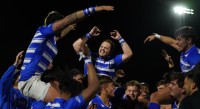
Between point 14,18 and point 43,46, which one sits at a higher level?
point 43,46

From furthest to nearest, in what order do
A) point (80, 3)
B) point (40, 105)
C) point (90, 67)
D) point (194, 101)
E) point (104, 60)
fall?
point (80, 3)
point (104, 60)
point (40, 105)
point (90, 67)
point (194, 101)

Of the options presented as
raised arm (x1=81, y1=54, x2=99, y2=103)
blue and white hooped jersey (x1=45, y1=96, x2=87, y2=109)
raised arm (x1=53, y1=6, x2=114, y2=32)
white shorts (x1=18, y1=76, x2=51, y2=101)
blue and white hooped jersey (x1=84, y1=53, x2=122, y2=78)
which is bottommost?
blue and white hooped jersey (x1=84, y1=53, x2=122, y2=78)

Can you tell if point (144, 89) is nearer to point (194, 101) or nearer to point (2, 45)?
point (194, 101)

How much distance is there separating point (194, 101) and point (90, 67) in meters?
1.23

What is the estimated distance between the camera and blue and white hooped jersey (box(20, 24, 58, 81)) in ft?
16.5

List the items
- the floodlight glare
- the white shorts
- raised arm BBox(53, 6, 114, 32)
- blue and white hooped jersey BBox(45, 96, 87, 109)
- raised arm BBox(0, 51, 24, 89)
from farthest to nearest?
the floodlight glare < raised arm BBox(0, 51, 24, 89) < raised arm BBox(53, 6, 114, 32) < the white shorts < blue and white hooped jersey BBox(45, 96, 87, 109)

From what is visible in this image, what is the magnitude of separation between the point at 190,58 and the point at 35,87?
2.54 metres

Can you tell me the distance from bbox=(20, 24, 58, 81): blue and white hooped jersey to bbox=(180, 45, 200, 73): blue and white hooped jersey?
2.22m

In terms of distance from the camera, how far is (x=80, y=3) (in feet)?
46.8

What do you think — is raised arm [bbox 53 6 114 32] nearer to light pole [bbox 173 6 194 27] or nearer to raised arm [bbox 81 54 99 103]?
raised arm [bbox 81 54 99 103]

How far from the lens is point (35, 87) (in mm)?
4855

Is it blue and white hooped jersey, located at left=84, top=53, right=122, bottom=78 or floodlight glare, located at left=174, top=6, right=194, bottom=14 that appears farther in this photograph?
floodlight glare, located at left=174, top=6, right=194, bottom=14

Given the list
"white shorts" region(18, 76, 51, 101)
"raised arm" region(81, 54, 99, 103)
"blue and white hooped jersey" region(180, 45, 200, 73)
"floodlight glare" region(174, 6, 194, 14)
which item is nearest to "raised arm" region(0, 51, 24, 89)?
"white shorts" region(18, 76, 51, 101)

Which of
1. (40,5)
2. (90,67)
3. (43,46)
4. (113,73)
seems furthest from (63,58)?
(90,67)
